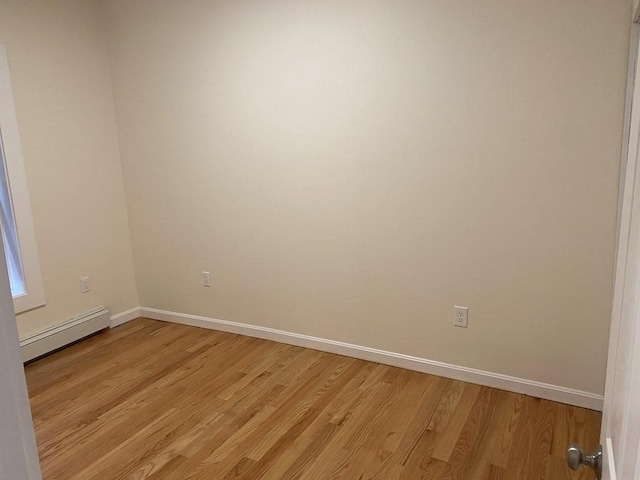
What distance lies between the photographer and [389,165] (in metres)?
2.85

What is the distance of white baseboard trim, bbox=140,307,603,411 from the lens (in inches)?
102

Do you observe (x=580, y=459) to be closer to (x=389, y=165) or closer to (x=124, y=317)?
(x=389, y=165)

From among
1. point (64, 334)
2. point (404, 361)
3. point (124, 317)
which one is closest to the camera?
point (404, 361)

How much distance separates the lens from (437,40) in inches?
102

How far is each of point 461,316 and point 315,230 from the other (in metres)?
1.06

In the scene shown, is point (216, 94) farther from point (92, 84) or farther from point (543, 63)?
point (543, 63)

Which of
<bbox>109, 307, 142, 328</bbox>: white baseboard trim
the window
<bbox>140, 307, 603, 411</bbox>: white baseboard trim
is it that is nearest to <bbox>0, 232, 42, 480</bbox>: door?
<bbox>140, 307, 603, 411</bbox>: white baseboard trim

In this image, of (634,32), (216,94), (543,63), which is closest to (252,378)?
(216,94)

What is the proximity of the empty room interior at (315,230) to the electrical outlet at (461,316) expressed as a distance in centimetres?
3

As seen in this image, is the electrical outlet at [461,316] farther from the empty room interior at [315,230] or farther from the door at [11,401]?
the door at [11,401]

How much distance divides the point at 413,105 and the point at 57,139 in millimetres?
2462

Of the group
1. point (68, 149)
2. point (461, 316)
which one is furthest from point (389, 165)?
point (68, 149)

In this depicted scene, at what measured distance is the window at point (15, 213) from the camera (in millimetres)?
3062

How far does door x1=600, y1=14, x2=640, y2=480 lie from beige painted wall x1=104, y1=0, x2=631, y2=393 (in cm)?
159
